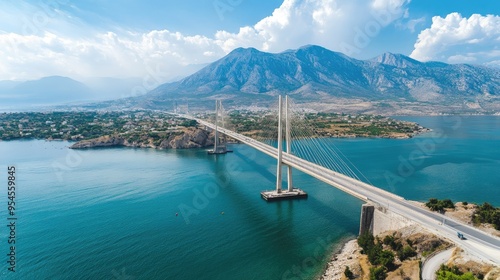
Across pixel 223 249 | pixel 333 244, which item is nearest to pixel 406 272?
pixel 333 244

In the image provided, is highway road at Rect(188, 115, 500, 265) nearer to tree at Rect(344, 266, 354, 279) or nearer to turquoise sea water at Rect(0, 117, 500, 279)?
turquoise sea water at Rect(0, 117, 500, 279)

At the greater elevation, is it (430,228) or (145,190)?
(430,228)

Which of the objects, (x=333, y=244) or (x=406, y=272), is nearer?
(x=406, y=272)

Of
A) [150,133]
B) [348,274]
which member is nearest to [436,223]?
[348,274]

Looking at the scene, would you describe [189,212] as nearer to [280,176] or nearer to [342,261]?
[280,176]

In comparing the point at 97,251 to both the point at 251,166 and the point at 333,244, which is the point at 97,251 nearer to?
the point at 333,244

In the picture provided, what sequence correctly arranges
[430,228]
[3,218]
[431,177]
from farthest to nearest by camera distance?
[431,177], [3,218], [430,228]

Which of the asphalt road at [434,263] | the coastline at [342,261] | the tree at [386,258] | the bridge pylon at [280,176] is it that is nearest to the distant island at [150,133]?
the bridge pylon at [280,176]
